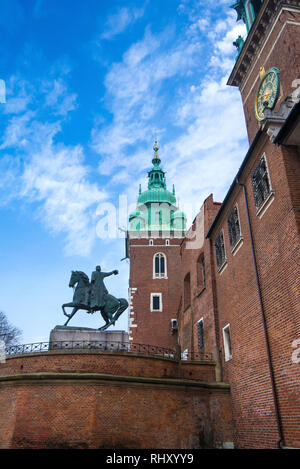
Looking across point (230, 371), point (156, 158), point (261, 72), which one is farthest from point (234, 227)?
point (156, 158)

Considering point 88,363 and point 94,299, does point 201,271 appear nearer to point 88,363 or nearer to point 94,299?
point 94,299

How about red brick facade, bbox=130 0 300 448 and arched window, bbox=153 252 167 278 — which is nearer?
red brick facade, bbox=130 0 300 448

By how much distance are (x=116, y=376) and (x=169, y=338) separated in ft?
76.2

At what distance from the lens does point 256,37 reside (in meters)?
22.6

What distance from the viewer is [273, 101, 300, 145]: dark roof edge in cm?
1198

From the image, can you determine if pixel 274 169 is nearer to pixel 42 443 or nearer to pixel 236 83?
pixel 42 443

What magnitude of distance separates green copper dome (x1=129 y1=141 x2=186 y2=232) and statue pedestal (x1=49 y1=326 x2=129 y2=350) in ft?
91.6

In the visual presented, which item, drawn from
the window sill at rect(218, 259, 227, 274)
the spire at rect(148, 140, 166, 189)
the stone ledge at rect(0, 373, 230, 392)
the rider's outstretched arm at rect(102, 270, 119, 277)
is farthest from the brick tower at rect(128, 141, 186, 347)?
the stone ledge at rect(0, 373, 230, 392)

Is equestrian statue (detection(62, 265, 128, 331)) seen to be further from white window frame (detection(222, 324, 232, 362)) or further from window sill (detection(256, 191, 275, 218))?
window sill (detection(256, 191, 275, 218))

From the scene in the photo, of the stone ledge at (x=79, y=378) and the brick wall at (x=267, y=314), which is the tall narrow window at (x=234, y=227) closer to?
the brick wall at (x=267, y=314)

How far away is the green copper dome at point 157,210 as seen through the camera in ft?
151

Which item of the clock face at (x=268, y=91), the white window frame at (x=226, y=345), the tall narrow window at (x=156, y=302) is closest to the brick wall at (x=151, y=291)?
the tall narrow window at (x=156, y=302)

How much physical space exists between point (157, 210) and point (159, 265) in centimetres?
999
